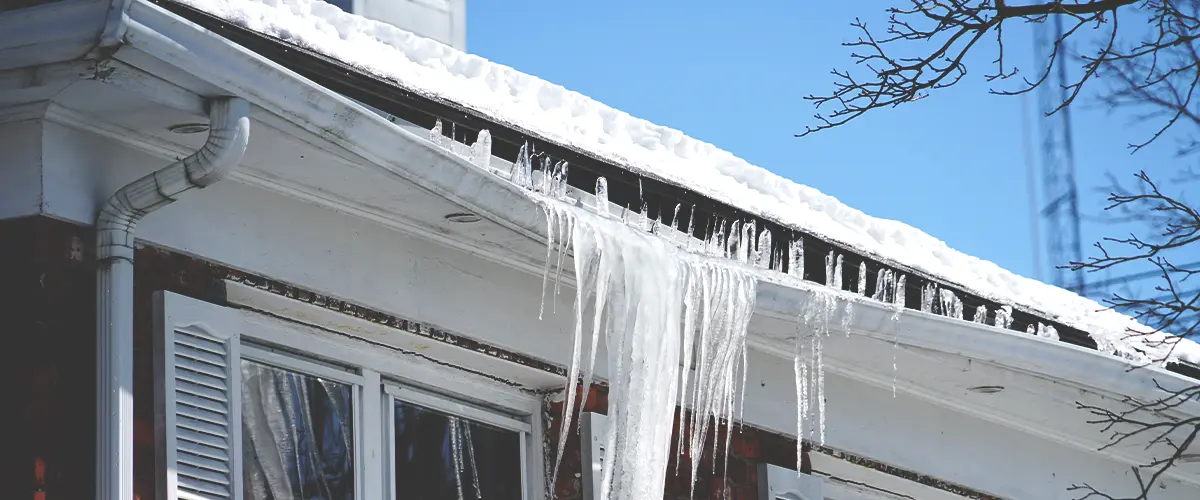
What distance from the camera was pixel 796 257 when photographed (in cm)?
739

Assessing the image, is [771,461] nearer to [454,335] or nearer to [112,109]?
[454,335]

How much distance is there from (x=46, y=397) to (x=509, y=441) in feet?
6.91

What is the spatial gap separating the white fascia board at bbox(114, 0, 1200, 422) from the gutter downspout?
119mm

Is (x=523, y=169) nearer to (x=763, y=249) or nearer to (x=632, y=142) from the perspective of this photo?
(x=632, y=142)

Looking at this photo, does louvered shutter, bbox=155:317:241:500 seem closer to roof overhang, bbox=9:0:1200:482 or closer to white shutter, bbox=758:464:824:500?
roof overhang, bbox=9:0:1200:482

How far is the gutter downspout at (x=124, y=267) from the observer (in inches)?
192

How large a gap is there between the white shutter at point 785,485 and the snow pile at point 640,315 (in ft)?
3.52

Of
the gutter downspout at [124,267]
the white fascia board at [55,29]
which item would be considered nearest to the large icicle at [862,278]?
the gutter downspout at [124,267]

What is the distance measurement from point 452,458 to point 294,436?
2.51 feet

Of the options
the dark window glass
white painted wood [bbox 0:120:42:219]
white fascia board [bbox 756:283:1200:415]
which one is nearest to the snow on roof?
white fascia board [bbox 756:283:1200:415]

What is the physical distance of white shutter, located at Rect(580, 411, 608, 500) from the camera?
6.61m

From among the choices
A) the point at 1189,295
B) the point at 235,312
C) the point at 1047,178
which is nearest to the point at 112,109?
the point at 235,312

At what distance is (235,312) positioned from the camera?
552cm

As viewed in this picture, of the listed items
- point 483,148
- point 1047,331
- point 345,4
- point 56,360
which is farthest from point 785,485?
point 56,360
